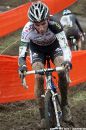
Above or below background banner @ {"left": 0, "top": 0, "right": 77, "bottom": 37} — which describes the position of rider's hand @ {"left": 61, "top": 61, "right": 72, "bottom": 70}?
below


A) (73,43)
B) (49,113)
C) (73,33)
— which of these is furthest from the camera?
(73,43)

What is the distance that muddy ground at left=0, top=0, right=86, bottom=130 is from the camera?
31.6ft

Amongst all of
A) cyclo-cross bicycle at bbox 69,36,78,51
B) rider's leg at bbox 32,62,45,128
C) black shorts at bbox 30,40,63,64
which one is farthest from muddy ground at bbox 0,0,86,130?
cyclo-cross bicycle at bbox 69,36,78,51

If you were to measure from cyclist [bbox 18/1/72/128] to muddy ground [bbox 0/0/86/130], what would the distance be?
716 mm

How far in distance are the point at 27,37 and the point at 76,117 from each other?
7.44 ft

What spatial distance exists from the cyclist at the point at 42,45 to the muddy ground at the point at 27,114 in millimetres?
716

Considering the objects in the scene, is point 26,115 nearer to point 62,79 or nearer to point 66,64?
point 62,79

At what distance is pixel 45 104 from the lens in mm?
7996

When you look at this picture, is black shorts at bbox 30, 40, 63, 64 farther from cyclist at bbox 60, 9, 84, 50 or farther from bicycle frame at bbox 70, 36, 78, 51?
bicycle frame at bbox 70, 36, 78, 51

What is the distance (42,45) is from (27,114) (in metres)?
2.19

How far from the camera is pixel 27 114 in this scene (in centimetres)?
1048

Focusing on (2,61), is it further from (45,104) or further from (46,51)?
(45,104)

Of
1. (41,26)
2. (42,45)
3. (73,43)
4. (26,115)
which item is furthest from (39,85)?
(73,43)

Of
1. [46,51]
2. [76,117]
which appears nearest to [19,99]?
[76,117]
